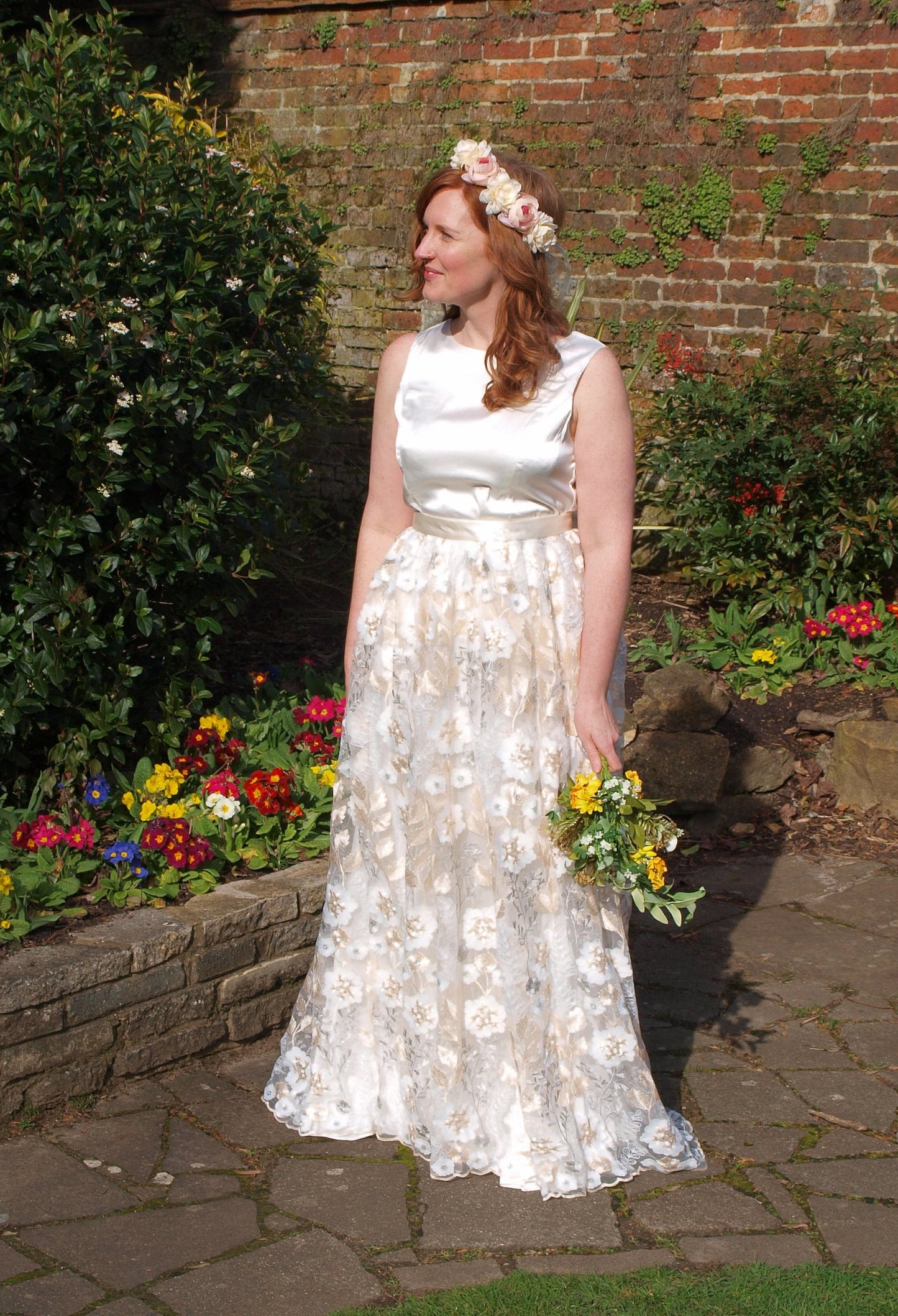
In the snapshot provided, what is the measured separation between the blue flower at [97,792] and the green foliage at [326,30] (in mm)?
6045

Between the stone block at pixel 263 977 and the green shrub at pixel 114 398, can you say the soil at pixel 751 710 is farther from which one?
the stone block at pixel 263 977

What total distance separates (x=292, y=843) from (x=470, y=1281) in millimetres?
1541

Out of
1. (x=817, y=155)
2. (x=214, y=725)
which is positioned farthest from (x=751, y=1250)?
(x=817, y=155)

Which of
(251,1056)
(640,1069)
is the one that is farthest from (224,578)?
(640,1069)

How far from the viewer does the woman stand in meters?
2.88

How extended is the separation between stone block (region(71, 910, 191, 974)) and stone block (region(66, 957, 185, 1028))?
0.08ft

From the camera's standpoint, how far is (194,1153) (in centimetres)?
312

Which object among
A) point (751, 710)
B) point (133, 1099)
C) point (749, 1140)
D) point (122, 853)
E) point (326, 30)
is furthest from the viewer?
point (326, 30)

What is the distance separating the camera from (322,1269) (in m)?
2.70

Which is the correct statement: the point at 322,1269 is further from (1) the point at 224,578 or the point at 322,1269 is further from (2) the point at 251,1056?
(1) the point at 224,578

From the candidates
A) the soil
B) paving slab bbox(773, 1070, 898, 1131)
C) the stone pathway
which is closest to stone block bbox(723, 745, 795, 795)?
the soil

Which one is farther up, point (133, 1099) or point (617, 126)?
point (617, 126)

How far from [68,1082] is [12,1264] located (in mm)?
622

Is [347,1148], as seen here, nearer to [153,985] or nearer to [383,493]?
[153,985]
